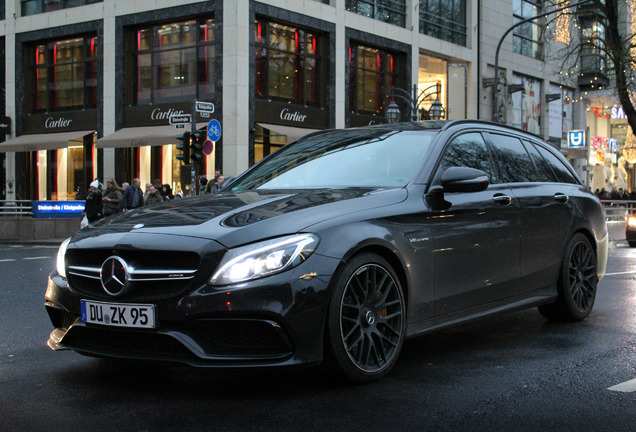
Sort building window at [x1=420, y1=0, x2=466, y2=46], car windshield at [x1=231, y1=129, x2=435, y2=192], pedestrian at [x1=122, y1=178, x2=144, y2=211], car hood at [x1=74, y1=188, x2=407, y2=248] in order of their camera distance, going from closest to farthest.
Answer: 1. car hood at [x1=74, y1=188, x2=407, y2=248]
2. car windshield at [x1=231, y1=129, x2=435, y2=192]
3. pedestrian at [x1=122, y1=178, x2=144, y2=211]
4. building window at [x1=420, y1=0, x2=466, y2=46]

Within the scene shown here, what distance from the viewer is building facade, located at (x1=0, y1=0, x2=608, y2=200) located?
27781mm

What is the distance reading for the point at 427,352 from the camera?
17.1 feet

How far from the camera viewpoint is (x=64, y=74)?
3253 cm

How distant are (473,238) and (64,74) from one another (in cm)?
3026

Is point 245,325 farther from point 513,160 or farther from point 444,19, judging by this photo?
point 444,19

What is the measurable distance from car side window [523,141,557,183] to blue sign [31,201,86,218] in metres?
20.1

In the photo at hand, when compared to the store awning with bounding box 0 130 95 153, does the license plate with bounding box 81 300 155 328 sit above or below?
below

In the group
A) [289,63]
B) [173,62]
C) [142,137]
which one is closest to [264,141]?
[289,63]

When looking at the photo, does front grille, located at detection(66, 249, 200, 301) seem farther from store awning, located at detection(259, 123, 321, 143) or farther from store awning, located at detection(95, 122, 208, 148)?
store awning, located at detection(259, 123, 321, 143)

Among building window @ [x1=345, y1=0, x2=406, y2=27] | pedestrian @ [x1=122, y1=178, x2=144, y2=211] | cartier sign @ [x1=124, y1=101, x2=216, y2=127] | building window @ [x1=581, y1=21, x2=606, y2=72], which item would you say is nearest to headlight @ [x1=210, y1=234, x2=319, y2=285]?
pedestrian @ [x1=122, y1=178, x2=144, y2=211]

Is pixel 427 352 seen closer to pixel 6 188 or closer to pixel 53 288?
pixel 53 288

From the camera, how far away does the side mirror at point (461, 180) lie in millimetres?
4848

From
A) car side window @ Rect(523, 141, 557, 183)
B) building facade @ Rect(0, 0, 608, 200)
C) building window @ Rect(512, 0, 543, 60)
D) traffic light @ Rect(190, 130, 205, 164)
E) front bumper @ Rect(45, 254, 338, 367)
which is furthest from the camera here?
building window @ Rect(512, 0, 543, 60)

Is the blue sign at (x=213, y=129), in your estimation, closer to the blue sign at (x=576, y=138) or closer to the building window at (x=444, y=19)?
the building window at (x=444, y=19)
